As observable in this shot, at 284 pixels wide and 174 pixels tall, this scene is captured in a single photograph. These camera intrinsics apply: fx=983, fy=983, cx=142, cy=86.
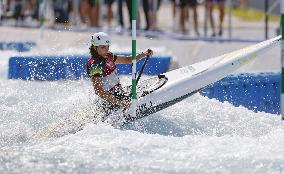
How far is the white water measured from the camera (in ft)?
26.7

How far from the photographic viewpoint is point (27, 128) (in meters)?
10.3

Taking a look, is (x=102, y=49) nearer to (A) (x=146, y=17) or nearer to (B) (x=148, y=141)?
(B) (x=148, y=141)

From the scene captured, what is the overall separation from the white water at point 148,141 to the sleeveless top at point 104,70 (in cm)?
37

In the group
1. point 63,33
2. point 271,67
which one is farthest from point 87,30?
point 271,67

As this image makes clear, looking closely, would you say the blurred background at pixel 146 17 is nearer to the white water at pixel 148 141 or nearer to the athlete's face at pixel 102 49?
the white water at pixel 148 141

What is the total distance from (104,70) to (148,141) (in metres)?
1.56

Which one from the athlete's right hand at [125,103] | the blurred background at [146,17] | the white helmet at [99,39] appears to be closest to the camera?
the athlete's right hand at [125,103]

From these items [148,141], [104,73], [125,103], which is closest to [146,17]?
[104,73]

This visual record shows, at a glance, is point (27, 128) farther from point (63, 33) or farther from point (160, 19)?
point (160, 19)

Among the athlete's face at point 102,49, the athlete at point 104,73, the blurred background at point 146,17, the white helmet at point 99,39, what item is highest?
the white helmet at point 99,39

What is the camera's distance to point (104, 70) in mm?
10320

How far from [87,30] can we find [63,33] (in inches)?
24.0

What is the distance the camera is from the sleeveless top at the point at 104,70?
1017 centimetres

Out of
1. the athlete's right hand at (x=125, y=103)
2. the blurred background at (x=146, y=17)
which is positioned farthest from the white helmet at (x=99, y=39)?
the blurred background at (x=146, y=17)
